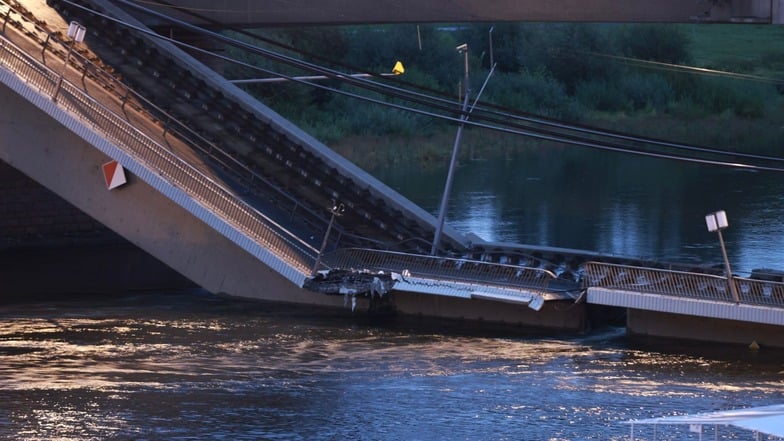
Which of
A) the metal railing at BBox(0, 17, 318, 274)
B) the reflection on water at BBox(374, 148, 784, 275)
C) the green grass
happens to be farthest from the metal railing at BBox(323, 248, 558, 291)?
the green grass

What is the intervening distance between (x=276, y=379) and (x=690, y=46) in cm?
5037

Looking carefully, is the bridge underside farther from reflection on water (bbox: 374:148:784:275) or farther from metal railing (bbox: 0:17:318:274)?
metal railing (bbox: 0:17:318:274)

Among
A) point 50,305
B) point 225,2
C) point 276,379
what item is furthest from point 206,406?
point 225,2

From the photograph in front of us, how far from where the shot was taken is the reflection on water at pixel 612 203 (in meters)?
32.1

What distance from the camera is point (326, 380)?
70.2ft

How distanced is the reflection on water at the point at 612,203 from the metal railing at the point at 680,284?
3678mm

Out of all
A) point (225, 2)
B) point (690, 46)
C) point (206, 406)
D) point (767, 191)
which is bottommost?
point (206, 406)

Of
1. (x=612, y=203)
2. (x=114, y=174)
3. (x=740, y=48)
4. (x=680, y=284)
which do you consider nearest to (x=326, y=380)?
(x=680, y=284)

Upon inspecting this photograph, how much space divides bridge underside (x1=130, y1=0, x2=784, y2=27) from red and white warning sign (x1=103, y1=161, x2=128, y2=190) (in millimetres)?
7069

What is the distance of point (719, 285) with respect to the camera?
925 inches

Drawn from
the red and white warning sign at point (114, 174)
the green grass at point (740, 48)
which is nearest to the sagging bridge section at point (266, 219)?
the red and white warning sign at point (114, 174)

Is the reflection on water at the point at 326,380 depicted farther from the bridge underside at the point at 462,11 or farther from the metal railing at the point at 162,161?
the bridge underside at the point at 462,11

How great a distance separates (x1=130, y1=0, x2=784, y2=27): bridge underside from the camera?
29.9 metres

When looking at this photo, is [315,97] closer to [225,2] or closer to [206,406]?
[225,2]
